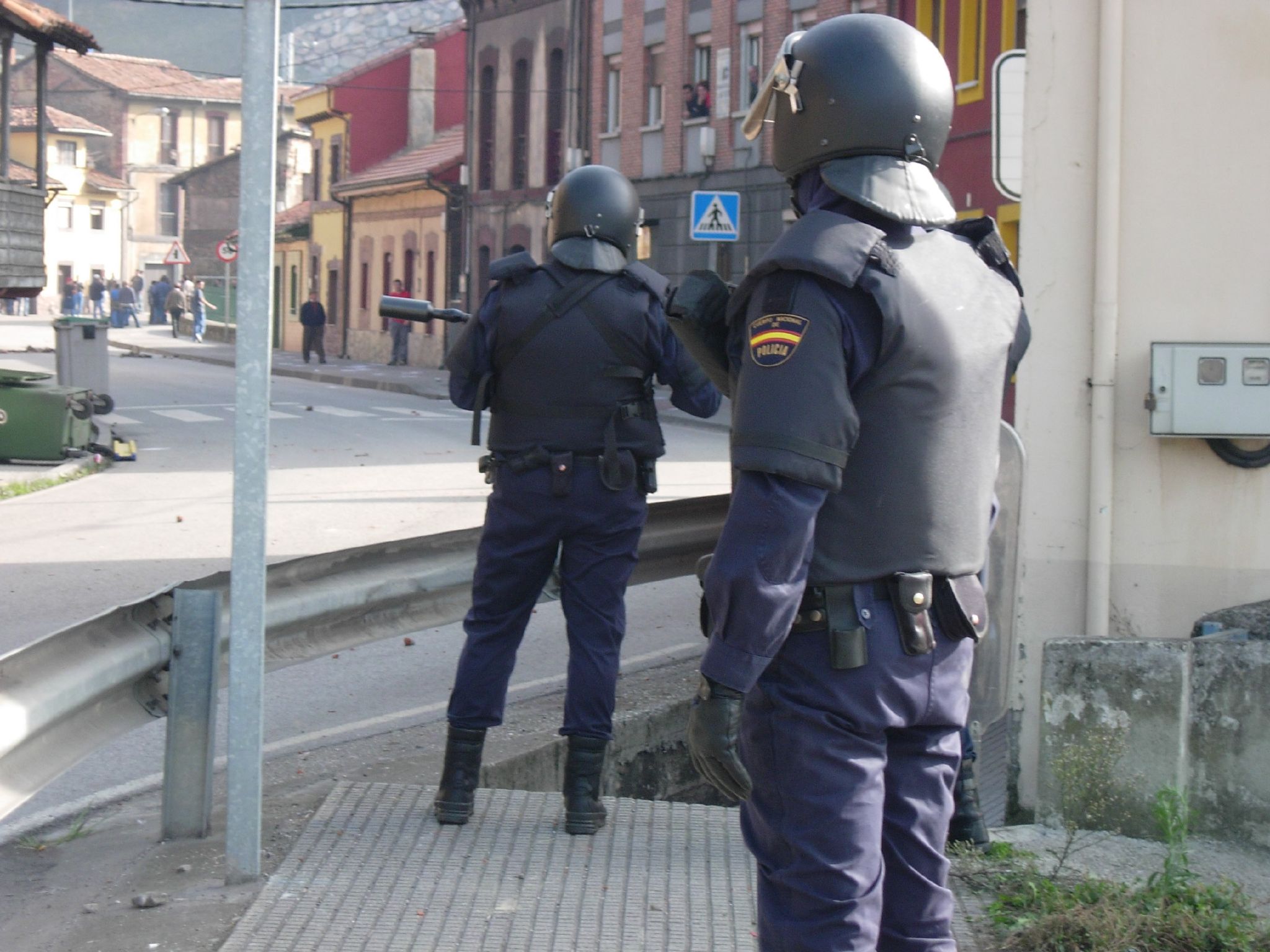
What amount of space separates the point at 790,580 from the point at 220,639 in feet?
6.84

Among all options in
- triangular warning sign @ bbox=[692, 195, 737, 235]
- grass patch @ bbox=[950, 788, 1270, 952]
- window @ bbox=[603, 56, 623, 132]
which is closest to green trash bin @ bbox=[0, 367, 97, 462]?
triangular warning sign @ bbox=[692, 195, 737, 235]

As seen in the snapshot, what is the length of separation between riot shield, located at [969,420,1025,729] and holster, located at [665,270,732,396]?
1.18 meters

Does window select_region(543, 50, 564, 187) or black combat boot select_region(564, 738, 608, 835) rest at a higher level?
window select_region(543, 50, 564, 187)

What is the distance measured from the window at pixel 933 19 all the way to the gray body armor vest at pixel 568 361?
19000 millimetres

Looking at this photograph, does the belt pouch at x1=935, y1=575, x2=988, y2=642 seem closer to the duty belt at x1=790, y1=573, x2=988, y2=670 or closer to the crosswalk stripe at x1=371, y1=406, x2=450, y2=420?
the duty belt at x1=790, y1=573, x2=988, y2=670

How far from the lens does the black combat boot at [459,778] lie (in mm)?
4527

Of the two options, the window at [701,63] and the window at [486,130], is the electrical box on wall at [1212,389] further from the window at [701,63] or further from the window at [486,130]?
the window at [486,130]

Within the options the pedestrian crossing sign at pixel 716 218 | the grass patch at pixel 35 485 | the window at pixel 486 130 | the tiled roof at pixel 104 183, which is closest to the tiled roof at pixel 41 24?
the grass patch at pixel 35 485

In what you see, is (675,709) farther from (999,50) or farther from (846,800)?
(999,50)

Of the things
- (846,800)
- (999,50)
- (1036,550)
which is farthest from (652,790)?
(999,50)

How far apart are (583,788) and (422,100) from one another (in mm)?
47096

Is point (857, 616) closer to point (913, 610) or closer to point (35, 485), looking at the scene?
point (913, 610)

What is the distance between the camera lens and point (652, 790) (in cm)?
574

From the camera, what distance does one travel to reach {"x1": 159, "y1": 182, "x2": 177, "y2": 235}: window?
85125mm
